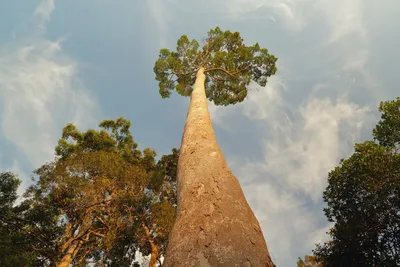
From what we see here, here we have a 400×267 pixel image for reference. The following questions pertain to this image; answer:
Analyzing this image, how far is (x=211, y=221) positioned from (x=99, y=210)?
481 inches

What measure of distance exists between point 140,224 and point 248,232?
12.8 m

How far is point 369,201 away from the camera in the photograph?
50.9 ft

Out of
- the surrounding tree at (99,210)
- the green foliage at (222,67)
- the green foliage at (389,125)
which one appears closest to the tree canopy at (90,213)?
the surrounding tree at (99,210)

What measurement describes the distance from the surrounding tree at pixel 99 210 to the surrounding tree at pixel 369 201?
10199 mm

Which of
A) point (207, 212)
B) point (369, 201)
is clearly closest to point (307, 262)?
point (369, 201)

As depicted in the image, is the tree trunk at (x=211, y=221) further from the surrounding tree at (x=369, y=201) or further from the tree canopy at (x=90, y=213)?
the surrounding tree at (x=369, y=201)

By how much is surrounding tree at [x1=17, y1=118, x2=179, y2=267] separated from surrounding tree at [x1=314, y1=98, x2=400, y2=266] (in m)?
10.2

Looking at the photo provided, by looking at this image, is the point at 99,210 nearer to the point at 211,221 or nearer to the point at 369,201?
the point at 211,221

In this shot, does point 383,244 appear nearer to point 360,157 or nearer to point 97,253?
point 360,157

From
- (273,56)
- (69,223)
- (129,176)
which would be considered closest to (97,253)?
(69,223)

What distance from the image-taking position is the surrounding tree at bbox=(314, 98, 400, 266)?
1414 centimetres

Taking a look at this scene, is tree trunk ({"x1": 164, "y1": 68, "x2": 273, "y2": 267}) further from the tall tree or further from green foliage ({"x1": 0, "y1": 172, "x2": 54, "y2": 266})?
green foliage ({"x1": 0, "y1": 172, "x2": 54, "y2": 266})

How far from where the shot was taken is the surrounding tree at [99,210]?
43.5ft

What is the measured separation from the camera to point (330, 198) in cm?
1758
